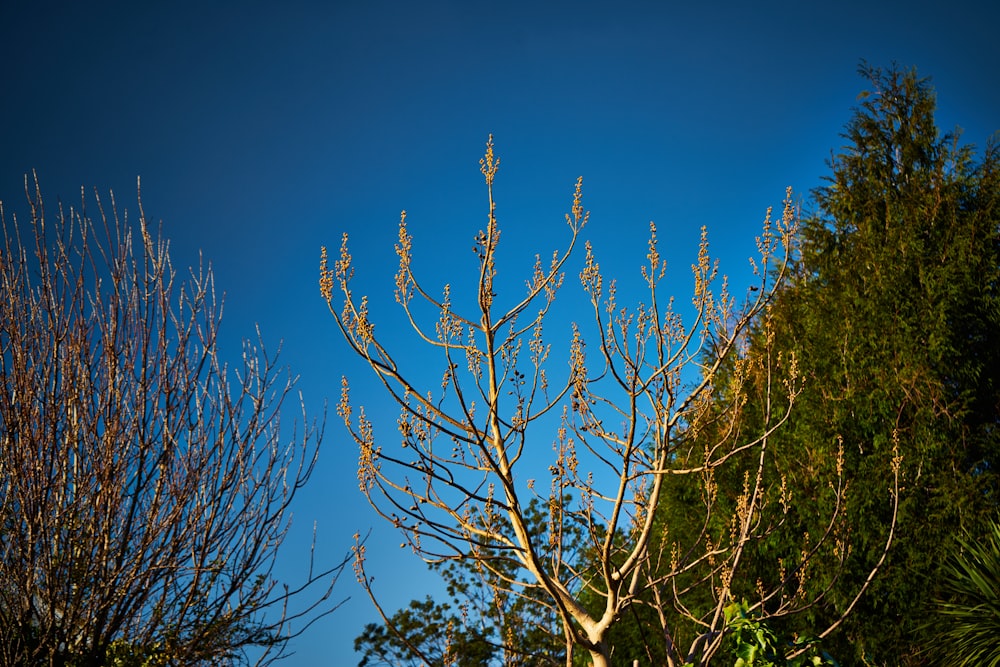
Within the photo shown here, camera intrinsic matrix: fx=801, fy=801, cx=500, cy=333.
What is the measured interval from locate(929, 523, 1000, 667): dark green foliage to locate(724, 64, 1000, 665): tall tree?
234mm

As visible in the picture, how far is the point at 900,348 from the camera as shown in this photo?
8.61 meters

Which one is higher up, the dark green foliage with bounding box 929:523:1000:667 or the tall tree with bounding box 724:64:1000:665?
the tall tree with bounding box 724:64:1000:665

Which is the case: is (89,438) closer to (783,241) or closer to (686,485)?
(783,241)

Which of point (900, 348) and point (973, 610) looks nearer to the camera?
point (973, 610)

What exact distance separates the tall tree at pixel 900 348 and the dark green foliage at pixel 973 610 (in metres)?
0.23

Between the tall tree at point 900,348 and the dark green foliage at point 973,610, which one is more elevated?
the tall tree at point 900,348

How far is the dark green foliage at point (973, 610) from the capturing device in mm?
6949

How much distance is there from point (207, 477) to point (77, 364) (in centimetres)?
108

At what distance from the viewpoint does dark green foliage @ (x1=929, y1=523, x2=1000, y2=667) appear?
22.8 ft

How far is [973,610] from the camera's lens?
7043 millimetres

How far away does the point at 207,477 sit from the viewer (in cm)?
523

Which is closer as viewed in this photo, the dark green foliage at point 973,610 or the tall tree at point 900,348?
the dark green foliage at point 973,610

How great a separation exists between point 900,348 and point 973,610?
277 centimetres

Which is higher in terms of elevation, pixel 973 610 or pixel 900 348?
pixel 900 348
